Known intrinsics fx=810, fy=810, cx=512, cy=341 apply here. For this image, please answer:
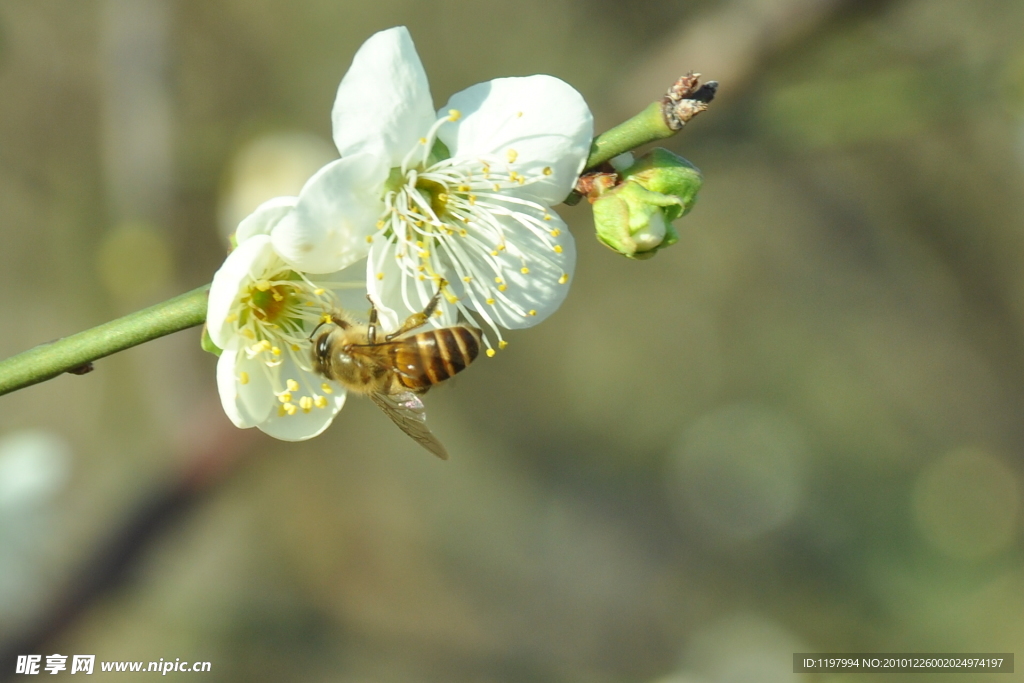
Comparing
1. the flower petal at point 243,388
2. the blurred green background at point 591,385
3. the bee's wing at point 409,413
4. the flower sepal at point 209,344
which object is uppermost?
the flower sepal at point 209,344

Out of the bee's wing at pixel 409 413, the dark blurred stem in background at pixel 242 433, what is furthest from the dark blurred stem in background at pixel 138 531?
the bee's wing at pixel 409 413

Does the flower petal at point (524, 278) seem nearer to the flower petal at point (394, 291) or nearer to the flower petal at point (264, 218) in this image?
the flower petal at point (394, 291)

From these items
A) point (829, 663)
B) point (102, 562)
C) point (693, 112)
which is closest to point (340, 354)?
point (693, 112)

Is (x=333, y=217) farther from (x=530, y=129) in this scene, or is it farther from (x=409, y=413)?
(x=409, y=413)

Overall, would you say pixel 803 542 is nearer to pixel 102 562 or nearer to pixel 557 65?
pixel 557 65

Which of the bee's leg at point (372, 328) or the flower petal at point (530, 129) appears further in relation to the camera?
the bee's leg at point (372, 328)

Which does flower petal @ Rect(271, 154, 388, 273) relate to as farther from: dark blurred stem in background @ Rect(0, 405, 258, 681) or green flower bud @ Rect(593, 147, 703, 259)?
dark blurred stem in background @ Rect(0, 405, 258, 681)
